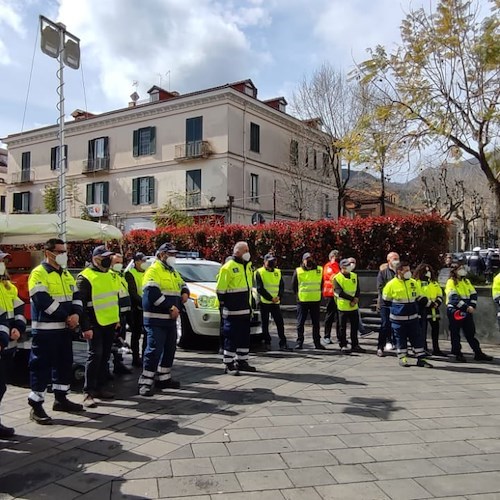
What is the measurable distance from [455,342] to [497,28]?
27.8ft

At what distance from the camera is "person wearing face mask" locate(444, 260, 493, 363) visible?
8703 millimetres

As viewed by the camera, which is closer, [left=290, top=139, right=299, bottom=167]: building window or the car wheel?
the car wheel

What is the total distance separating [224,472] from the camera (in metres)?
3.95

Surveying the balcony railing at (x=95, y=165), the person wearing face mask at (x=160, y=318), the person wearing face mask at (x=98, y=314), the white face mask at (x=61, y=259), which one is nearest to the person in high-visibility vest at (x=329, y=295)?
the person wearing face mask at (x=160, y=318)

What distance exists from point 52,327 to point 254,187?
2730cm

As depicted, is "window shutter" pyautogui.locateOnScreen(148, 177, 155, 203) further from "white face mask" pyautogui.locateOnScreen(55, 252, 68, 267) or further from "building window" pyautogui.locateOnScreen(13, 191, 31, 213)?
"white face mask" pyautogui.locateOnScreen(55, 252, 68, 267)

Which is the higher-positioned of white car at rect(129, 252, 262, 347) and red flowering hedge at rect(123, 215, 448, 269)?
red flowering hedge at rect(123, 215, 448, 269)

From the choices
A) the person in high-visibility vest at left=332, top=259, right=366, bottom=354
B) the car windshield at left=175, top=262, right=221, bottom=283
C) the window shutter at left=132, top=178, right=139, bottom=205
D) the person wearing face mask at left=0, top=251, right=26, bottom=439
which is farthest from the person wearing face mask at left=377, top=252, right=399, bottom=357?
the window shutter at left=132, top=178, right=139, bottom=205

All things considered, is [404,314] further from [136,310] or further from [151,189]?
[151,189]

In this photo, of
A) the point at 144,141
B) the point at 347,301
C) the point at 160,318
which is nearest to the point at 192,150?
the point at 144,141

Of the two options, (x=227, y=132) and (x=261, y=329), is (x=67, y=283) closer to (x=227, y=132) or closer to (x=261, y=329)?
(x=261, y=329)

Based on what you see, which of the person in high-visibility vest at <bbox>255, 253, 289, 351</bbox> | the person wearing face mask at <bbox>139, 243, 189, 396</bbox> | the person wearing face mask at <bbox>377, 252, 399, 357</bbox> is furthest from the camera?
the person in high-visibility vest at <bbox>255, 253, 289, 351</bbox>

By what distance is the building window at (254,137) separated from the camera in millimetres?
31547

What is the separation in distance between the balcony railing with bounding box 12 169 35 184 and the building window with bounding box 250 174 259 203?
1848 cm
